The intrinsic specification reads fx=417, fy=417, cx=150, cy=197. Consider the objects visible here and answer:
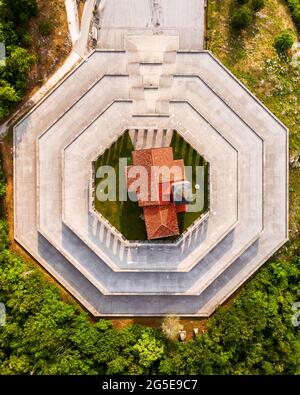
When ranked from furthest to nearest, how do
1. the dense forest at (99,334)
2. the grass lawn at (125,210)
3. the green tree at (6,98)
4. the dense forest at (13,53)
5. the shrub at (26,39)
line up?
the shrub at (26,39) → the grass lawn at (125,210) → the dense forest at (13,53) → the green tree at (6,98) → the dense forest at (99,334)

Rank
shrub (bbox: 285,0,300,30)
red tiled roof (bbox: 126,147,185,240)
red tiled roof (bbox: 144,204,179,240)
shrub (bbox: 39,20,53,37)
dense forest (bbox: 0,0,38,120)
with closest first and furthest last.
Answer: red tiled roof (bbox: 126,147,185,240), red tiled roof (bbox: 144,204,179,240), dense forest (bbox: 0,0,38,120), shrub (bbox: 39,20,53,37), shrub (bbox: 285,0,300,30)

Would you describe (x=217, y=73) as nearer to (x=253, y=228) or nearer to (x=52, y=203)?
(x=253, y=228)

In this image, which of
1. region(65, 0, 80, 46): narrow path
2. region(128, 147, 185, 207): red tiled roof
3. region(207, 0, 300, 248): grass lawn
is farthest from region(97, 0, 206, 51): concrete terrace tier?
region(128, 147, 185, 207): red tiled roof

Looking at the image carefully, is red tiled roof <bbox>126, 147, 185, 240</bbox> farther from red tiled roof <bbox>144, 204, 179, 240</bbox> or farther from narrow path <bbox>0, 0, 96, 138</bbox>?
narrow path <bbox>0, 0, 96, 138</bbox>

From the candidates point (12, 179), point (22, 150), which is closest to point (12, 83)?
point (22, 150)

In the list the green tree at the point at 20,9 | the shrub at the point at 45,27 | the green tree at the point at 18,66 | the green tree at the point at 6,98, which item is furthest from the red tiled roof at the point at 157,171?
the green tree at the point at 20,9

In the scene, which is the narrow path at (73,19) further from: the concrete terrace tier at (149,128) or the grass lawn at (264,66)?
the grass lawn at (264,66)
